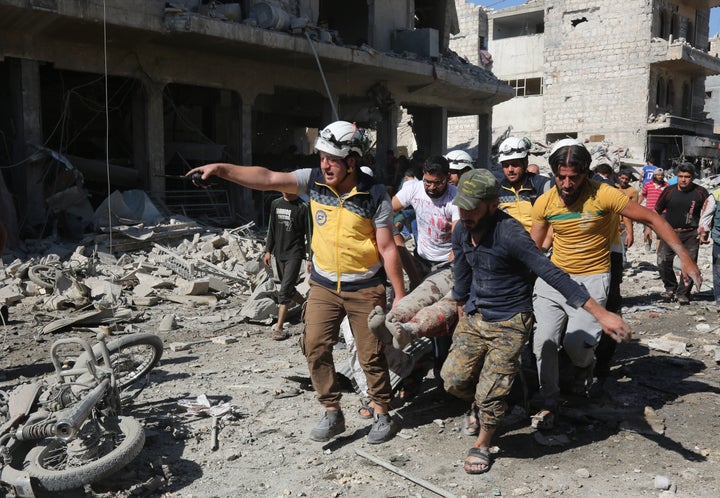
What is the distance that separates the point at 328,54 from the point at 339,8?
6.34 meters

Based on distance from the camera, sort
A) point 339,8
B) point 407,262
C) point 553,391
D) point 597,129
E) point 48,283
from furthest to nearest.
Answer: point 597,129 → point 339,8 → point 48,283 → point 407,262 → point 553,391

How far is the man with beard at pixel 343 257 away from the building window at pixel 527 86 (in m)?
34.8

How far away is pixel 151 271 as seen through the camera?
1010 cm

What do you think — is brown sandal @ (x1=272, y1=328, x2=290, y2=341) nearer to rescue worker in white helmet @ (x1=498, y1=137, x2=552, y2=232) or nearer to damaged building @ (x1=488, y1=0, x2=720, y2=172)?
rescue worker in white helmet @ (x1=498, y1=137, x2=552, y2=232)

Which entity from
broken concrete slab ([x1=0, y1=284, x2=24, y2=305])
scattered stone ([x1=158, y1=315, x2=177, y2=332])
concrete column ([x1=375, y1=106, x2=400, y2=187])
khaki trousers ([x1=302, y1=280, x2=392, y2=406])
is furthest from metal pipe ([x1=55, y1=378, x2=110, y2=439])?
concrete column ([x1=375, y1=106, x2=400, y2=187])

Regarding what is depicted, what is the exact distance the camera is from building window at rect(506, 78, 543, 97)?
121 feet

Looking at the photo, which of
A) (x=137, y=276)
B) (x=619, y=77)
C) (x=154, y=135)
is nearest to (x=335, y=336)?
(x=137, y=276)

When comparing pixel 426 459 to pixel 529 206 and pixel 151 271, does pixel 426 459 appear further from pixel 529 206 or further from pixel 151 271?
pixel 151 271

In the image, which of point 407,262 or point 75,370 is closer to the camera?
point 75,370

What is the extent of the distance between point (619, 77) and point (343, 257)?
3151 centimetres

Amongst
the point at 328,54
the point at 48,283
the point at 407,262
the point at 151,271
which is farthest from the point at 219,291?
the point at 328,54

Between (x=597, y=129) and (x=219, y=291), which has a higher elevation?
(x=597, y=129)

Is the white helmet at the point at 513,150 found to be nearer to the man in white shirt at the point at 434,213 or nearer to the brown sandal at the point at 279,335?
the man in white shirt at the point at 434,213

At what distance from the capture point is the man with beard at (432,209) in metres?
5.13
